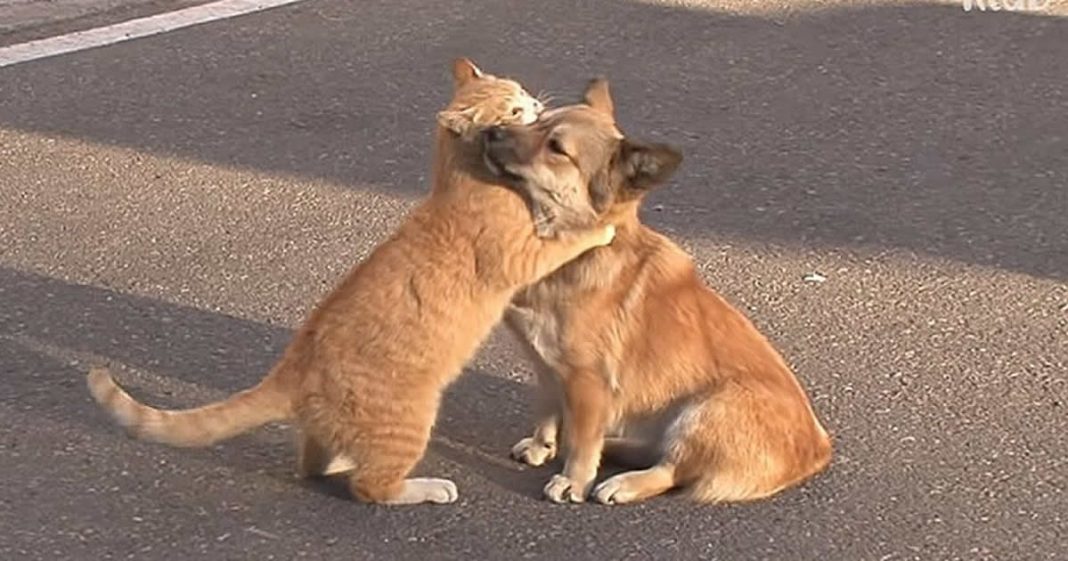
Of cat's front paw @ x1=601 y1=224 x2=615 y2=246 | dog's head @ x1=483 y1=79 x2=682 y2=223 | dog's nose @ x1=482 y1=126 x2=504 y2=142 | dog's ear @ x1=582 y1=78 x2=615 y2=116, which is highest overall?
dog's ear @ x1=582 y1=78 x2=615 y2=116

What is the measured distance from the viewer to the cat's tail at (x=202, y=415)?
4590mm

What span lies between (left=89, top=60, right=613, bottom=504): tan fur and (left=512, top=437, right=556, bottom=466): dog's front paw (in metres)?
0.37

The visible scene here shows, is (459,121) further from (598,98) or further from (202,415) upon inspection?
(202,415)

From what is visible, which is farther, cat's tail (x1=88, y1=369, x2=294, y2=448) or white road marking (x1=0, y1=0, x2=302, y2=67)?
white road marking (x1=0, y1=0, x2=302, y2=67)

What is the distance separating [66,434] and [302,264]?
1.39m

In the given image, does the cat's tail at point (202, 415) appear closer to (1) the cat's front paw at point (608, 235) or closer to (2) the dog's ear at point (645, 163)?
(1) the cat's front paw at point (608, 235)

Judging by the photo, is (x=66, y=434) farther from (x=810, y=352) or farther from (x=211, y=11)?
(x=211, y=11)

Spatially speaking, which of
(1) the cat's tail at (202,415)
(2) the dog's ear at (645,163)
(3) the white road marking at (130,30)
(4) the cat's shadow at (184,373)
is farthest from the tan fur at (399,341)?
(3) the white road marking at (130,30)

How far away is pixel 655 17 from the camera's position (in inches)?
364

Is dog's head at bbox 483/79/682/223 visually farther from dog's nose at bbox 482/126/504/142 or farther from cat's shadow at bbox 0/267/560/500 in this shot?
cat's shadow at bbox 0/267/560/500

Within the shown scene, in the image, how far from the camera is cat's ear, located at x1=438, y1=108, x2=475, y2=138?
4684 millimetres

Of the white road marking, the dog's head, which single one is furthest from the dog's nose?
the white road marking

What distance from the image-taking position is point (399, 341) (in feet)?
14.9

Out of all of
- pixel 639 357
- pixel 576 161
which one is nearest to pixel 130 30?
pixel 576 161
